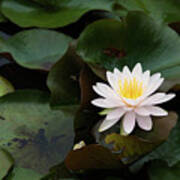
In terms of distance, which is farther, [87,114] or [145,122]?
[87,114]

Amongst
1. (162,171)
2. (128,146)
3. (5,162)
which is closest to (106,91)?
(128,146)

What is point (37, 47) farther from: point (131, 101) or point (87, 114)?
point (131, 101)

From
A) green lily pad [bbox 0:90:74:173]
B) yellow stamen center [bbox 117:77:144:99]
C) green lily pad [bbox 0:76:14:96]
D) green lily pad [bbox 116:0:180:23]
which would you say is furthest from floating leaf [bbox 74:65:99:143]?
green lily pad [bbox 116:0:180:23]

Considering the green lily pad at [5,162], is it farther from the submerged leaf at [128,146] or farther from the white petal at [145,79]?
the white petal at [145,79]

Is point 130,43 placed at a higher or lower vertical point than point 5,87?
higher

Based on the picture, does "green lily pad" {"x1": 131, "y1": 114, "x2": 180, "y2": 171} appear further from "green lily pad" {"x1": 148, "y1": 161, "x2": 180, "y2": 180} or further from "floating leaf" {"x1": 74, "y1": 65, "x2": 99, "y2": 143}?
"floating leaf" {"x1": 74, "y1": 65, "x2": 99, "y2": 143}

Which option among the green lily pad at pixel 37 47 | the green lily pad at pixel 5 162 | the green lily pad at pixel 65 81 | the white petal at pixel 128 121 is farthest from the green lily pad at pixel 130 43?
the green lily pad at pixel 5 162

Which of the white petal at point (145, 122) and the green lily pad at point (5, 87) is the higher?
the white petal at point (145, 122)
